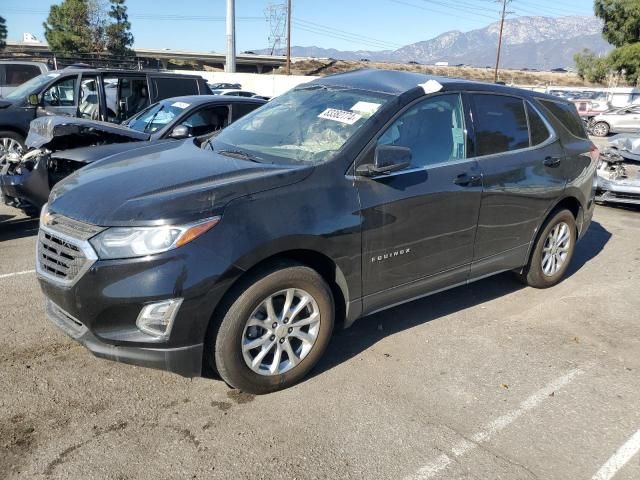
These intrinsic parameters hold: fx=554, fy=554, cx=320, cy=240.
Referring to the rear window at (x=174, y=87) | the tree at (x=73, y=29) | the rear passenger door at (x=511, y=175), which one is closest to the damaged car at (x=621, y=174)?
the rear passenger door at (x=511, y=175)

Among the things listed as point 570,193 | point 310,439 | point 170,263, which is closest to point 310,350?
point 310,439

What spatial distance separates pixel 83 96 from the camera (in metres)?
8.90

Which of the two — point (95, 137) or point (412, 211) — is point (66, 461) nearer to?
point (412, 211)

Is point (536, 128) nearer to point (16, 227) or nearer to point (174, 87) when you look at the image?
point (16, 227)

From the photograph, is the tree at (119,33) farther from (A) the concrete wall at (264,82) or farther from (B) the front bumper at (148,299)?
(B) the front bumper at (148,299)

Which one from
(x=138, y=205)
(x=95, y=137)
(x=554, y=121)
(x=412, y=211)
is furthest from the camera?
(x=95, y=137)

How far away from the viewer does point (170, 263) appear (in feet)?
9.23

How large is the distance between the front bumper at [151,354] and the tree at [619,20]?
37.9m

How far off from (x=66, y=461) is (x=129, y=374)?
32.9 inches

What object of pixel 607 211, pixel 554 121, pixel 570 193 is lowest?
pixel 607 211

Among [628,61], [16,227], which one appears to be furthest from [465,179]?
[628,61]

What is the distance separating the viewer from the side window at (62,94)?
29.5 feet

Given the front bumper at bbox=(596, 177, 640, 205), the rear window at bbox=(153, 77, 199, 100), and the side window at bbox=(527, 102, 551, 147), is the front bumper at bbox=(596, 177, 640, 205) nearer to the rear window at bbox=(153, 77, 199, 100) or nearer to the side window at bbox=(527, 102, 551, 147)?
the side window at bbox=(527, 102, 551, 147)

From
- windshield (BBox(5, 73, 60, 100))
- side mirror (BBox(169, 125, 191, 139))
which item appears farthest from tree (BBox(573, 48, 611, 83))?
side mirror (BBox(169, 125, 191, 139))
